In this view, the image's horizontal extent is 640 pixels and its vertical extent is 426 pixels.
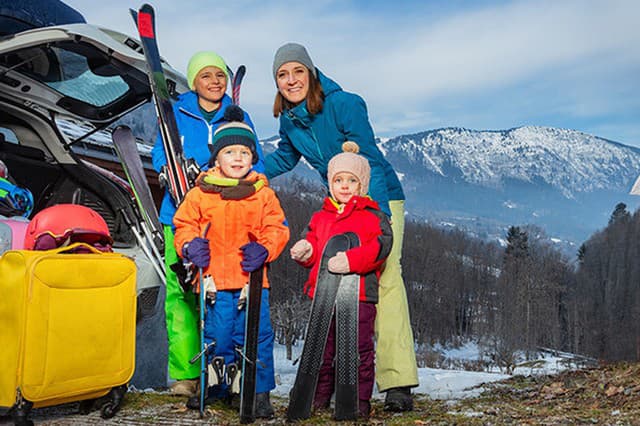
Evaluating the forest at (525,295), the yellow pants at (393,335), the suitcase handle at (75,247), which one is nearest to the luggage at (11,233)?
the suitcase handle at (75,247)

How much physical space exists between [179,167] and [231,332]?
1.05 metres

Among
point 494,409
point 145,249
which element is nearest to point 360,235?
point 494,409

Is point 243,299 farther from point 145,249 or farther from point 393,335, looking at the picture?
point 145,249

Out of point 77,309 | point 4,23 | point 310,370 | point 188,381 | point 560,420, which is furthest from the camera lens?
point 4,23

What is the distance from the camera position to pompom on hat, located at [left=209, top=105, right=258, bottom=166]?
3.53 m

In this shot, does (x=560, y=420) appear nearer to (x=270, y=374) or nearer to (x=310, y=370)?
(x=310, y=370)

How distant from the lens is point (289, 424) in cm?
309

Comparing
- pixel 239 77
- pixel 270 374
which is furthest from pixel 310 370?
pixel 239 77

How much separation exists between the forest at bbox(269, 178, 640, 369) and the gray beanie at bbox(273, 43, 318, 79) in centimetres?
5067

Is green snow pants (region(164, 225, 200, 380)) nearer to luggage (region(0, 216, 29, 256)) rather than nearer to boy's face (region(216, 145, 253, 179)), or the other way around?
boy's face (region(216, 145, 253, 179))

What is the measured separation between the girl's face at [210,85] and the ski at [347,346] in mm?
1255

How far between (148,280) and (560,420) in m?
2.70

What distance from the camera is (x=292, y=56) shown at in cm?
374

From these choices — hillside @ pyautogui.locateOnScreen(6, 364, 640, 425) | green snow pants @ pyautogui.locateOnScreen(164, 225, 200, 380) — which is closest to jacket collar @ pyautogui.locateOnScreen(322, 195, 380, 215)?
green snow pants @ pyautogui.locateOnScreen(164, 225, 200, 380)
